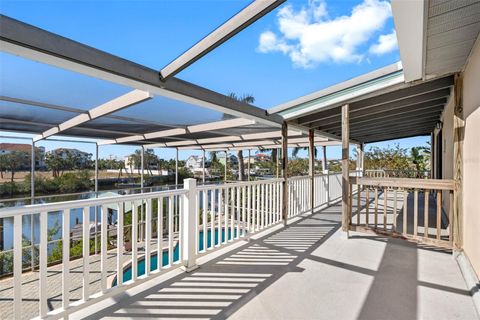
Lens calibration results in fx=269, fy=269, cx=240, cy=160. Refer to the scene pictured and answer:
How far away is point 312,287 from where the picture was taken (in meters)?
2.85

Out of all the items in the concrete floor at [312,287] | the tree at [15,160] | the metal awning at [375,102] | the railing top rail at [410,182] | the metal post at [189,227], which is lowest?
the concrete floor at [312,287]

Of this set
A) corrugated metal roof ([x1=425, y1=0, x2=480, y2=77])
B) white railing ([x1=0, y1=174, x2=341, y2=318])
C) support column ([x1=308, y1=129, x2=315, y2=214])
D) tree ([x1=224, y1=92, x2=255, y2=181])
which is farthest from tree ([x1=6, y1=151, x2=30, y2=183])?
tree ([x1=224, y1=92, x2=255, y2=181])

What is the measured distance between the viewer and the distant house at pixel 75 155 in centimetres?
867

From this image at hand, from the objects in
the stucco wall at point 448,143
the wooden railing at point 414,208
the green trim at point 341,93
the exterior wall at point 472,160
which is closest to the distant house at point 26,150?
the green trim at point 341,93

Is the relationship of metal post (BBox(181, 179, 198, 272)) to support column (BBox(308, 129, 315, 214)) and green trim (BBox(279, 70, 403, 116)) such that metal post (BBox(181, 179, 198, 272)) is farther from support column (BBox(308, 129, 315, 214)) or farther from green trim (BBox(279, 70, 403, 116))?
support column (BBox(308, 129, 315, 214))

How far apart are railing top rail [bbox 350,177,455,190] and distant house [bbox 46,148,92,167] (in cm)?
872

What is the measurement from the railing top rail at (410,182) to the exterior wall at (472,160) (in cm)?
28

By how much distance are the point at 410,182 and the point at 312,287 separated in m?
2.38

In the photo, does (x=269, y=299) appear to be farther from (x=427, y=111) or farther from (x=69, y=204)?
(x=427, y=111)

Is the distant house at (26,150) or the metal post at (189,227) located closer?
the metal post at (189,227)

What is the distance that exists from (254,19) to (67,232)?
2.34m

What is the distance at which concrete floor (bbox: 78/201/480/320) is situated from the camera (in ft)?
7.80

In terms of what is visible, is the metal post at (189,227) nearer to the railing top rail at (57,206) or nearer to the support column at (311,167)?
the railing top rail at (57,206)

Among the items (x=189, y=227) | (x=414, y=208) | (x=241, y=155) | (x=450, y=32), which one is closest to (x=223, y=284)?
(x=189, y=227)
